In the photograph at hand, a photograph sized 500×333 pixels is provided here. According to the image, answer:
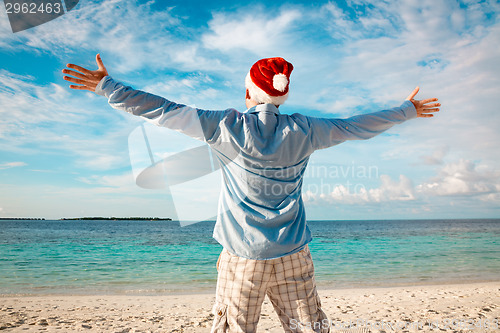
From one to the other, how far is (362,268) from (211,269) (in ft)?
18.2

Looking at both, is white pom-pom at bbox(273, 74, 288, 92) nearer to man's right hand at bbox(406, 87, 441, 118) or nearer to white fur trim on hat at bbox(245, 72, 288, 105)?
white fur trim on hat at bbox(245, 72, 288, 105)

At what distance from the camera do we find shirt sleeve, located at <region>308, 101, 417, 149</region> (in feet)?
5.26

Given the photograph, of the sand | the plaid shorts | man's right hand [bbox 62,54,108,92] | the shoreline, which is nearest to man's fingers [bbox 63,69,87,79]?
man's right hand [bbox 62,54,108,92]

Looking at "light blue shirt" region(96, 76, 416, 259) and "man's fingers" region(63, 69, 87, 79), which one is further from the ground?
"man's fingers" region(63, 69, 87, 79)

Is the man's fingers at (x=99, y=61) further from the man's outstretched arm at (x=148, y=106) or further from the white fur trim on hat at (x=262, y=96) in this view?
the white fur trim on hat at (x=262, y=96)

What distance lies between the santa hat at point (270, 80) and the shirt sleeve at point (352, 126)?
0.21m

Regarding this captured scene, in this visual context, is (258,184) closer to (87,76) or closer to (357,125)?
(357,125)

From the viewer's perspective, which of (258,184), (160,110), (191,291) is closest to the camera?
(160,110)

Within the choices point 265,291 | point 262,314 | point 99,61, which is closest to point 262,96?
point 99,61

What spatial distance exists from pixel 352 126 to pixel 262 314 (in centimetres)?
461

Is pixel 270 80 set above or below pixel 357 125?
above

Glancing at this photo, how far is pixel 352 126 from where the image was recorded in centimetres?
167

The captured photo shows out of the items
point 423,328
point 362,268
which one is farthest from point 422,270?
point 423,328

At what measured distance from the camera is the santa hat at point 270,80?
5.26 feet
